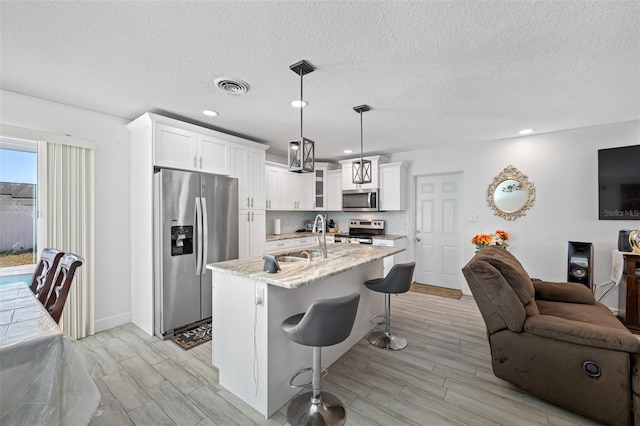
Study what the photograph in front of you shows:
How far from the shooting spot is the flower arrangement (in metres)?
3.81

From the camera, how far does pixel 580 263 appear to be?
3.31 m

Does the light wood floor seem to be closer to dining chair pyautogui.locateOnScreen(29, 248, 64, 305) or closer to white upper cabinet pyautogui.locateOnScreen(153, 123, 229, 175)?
dining chair pyautogui.locateOnScreen(29, 248, 64, 305)

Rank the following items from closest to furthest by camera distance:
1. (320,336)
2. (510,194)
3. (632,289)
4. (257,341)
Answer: (320,336), (257,341), (632,289), (510,194)

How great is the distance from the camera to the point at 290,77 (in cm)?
224

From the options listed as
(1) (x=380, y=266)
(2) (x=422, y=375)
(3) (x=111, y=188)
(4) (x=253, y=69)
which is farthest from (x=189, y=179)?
(2) (x=422, y=375)

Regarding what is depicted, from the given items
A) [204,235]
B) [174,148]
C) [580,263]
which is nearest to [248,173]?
[174,148]

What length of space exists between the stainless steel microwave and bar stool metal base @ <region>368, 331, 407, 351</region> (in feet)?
8.56

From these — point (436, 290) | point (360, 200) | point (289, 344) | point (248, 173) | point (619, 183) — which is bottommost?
point (436, 290)

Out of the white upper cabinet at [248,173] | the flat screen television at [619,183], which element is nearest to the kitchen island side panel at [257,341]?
the white upper cabinet at [248,173]

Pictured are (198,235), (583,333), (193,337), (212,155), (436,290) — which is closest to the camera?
(583,333)

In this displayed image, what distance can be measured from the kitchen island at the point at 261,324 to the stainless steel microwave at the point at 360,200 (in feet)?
9.44

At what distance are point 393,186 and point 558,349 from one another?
3.46 m

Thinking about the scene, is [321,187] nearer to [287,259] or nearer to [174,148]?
[174,148]

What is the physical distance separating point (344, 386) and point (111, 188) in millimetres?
3343
